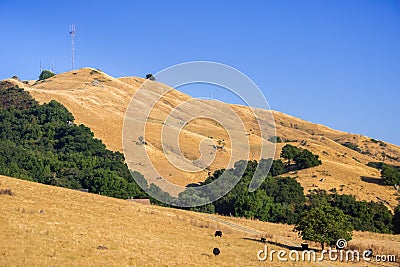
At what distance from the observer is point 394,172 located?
12206 centimetres

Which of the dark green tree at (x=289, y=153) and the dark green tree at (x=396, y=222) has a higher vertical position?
the dark green tree at (x=289, y=153)

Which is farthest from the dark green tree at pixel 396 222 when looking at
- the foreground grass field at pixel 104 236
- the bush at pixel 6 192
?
the bush at pixel 6 192

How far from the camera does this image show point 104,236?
37500 mm

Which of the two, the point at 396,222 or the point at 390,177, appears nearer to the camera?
the point at 396,222

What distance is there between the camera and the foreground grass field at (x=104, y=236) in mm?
30750

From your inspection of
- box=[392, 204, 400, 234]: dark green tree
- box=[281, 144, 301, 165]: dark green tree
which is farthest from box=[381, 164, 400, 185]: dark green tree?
box=[392, 204, 400, 234]: dark green tree

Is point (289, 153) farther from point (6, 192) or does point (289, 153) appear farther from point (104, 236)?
point (104, 236)

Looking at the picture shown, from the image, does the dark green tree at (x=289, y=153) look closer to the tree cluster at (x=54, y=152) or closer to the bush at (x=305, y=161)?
the bush at (x=305, y=161)

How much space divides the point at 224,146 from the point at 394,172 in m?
57.2

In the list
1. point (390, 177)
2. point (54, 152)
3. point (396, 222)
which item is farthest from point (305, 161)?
point (54, 152)

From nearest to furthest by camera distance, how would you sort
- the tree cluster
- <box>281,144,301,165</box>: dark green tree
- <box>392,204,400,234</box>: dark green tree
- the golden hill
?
1. <box>392,204,400,234</box>: dark green tree
2. the tree cluster
3. the golden hill
4. <box>281,144,301,165</box>: dark green tree

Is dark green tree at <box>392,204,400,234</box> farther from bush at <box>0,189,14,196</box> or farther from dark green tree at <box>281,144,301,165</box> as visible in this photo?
bush at <box>0,189,14,196</box>

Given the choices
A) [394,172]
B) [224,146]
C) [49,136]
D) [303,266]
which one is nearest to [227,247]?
[303,266]

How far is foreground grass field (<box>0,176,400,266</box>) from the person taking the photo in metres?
30.8
